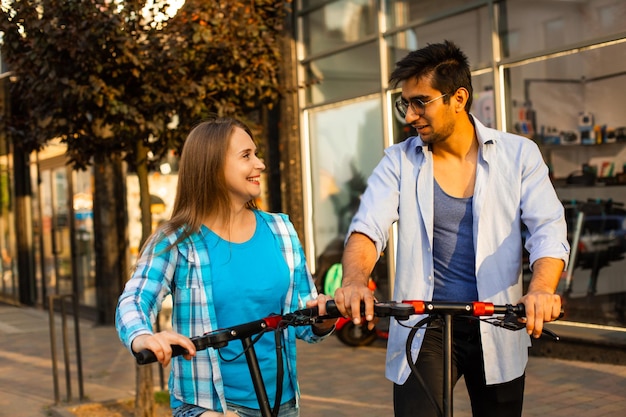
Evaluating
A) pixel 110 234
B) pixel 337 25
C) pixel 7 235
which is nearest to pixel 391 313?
pixel 337 25

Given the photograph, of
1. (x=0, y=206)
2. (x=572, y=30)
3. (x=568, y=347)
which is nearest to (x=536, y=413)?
(x=568, y=347)

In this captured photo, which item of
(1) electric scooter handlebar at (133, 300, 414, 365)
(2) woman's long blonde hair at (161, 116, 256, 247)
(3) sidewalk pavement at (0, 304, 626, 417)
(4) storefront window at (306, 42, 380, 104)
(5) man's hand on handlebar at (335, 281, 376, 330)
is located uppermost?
(4) storefront window at (306, 42, 380, 104)

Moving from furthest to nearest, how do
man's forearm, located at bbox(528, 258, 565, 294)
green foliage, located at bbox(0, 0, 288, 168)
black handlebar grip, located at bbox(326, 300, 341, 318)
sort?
green foliage, located at bbox(0, 0, 288, 168) < man's forearm, located at bbox(528, 258, 565, 294) < black handlebar grip, located at bbox(326, 300, 341, 318)

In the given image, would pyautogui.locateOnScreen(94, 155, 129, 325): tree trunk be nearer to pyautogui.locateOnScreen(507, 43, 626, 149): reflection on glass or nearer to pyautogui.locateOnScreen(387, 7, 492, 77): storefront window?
pyautogui.locateOnScreen(387, 7, 492, 77): storefront window

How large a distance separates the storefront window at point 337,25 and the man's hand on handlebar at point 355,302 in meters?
7.94

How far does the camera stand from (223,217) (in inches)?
127

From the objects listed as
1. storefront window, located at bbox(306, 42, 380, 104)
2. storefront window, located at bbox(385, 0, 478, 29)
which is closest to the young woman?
storefront window, located at bbox(385, 0, 478, 29)

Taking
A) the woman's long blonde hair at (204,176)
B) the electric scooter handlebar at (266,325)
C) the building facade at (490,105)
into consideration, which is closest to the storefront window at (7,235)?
the building facade at (490,105)

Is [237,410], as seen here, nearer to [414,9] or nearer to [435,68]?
[435,68]

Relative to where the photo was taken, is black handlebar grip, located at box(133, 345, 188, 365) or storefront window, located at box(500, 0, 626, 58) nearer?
black handlebar grip, located at box(133, 345, 188, 365)

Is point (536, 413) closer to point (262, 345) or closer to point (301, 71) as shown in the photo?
point (262, 345)

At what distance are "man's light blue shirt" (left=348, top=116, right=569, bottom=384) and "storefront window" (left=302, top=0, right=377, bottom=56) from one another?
23.6 ft

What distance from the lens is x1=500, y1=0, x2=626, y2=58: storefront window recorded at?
7.81m

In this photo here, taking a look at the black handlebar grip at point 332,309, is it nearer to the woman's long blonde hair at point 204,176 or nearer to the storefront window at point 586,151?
the woman's long blonde hair at point 204,176
